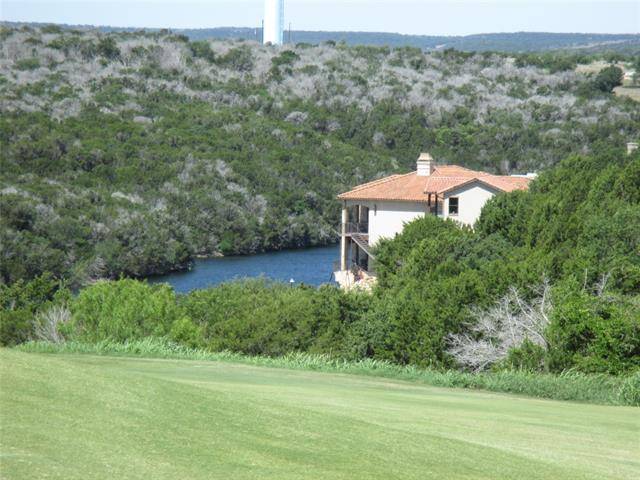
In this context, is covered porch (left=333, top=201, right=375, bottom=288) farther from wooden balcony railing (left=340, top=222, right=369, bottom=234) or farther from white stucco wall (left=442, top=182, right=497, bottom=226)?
white stucco wall (left=442, top=182, right=497, bottom=226)

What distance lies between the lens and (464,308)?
96.0 feet

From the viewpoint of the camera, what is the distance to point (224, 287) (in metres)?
40.0

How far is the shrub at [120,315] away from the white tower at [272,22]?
159889mm

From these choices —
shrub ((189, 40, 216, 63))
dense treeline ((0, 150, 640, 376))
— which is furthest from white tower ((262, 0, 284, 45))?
dense treeline ((0, 150, 640, 376))

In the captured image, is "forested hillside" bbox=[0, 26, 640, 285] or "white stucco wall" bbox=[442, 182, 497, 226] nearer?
"white stucco wall" bbox=[442, 182, 497, 226]

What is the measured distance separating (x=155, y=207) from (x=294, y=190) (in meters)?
17.5

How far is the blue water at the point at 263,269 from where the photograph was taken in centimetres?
7019

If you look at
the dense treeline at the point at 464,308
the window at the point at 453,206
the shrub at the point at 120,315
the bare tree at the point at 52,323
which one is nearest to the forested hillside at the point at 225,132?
the window at the point at 453,206

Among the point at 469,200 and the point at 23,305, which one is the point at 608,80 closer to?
the point at 469,200

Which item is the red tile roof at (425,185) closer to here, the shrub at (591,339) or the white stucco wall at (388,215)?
the white stucco wall at (388,215)

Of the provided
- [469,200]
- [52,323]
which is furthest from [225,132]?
[52,323]

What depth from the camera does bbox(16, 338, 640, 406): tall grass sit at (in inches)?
755

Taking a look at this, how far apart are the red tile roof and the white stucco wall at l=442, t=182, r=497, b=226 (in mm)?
298

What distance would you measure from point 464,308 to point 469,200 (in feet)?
84.3
